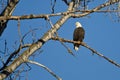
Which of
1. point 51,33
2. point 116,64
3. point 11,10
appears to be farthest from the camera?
point 11,10

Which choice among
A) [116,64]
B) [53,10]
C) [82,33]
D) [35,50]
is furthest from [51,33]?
[82,33]

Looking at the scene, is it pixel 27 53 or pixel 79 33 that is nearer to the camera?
pixel 27 53

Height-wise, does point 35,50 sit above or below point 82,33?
above

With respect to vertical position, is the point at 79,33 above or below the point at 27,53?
below


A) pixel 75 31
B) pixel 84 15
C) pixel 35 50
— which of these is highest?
pixel 84 15

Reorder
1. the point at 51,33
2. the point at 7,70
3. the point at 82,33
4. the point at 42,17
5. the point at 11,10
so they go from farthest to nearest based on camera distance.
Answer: the point at 82,33 < the point at 11,10 < the point at 51,33 < the point at 7,70 < the point at 42,17

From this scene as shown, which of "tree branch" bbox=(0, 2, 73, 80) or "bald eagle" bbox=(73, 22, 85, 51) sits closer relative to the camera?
"tree branch" bbox=(0, 2, 73, 80)

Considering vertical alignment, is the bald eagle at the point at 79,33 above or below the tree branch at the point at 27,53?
below

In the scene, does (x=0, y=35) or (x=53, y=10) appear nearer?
(x=53, y=10)

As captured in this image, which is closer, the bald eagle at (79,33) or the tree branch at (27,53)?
the tree branch at (27,53)

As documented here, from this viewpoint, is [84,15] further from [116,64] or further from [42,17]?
[42,17]

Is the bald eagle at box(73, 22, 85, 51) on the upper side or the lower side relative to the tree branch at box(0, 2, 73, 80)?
lower

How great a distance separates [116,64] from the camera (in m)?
4.90

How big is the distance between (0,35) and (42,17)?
1815 mm
